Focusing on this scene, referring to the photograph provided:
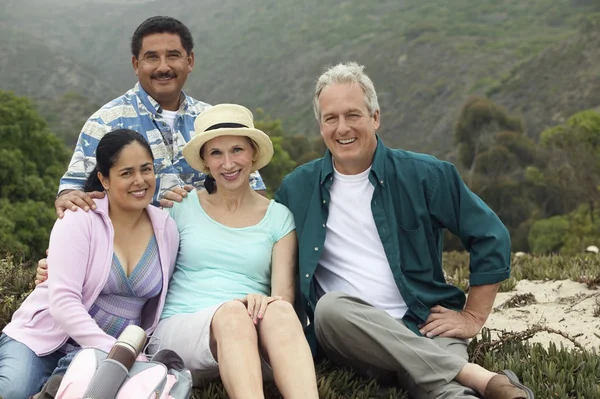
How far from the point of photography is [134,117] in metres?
5.23

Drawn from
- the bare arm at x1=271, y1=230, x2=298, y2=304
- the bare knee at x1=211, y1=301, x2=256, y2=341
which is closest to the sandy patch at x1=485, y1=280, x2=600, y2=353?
the bare arm at x1=271, y1=230, x2=298, y2=304

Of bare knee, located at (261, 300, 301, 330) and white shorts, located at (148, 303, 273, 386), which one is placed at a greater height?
bare knee, located at (261, 300, 301, 330)

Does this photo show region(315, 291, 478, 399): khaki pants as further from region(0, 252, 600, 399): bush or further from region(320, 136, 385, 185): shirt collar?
region(320, 136, 385, 185): shirt collar

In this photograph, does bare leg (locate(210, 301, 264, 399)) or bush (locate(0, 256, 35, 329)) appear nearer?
bare leg (locate(210, 301, 264, 399))

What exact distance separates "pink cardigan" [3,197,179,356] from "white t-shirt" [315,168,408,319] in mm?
1038

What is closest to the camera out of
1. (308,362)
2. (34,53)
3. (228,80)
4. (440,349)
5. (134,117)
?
(308,362)

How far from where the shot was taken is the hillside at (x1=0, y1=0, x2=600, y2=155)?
255 ft

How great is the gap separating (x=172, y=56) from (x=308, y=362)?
2755 millimetres

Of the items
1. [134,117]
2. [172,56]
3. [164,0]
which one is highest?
[164,0]

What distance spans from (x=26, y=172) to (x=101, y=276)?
796 inches

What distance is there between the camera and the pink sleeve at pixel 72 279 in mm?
3699

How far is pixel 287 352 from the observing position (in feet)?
11.8

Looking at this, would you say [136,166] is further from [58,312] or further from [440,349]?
[440,349]

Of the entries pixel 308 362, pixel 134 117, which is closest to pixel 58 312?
pixel 308 362
